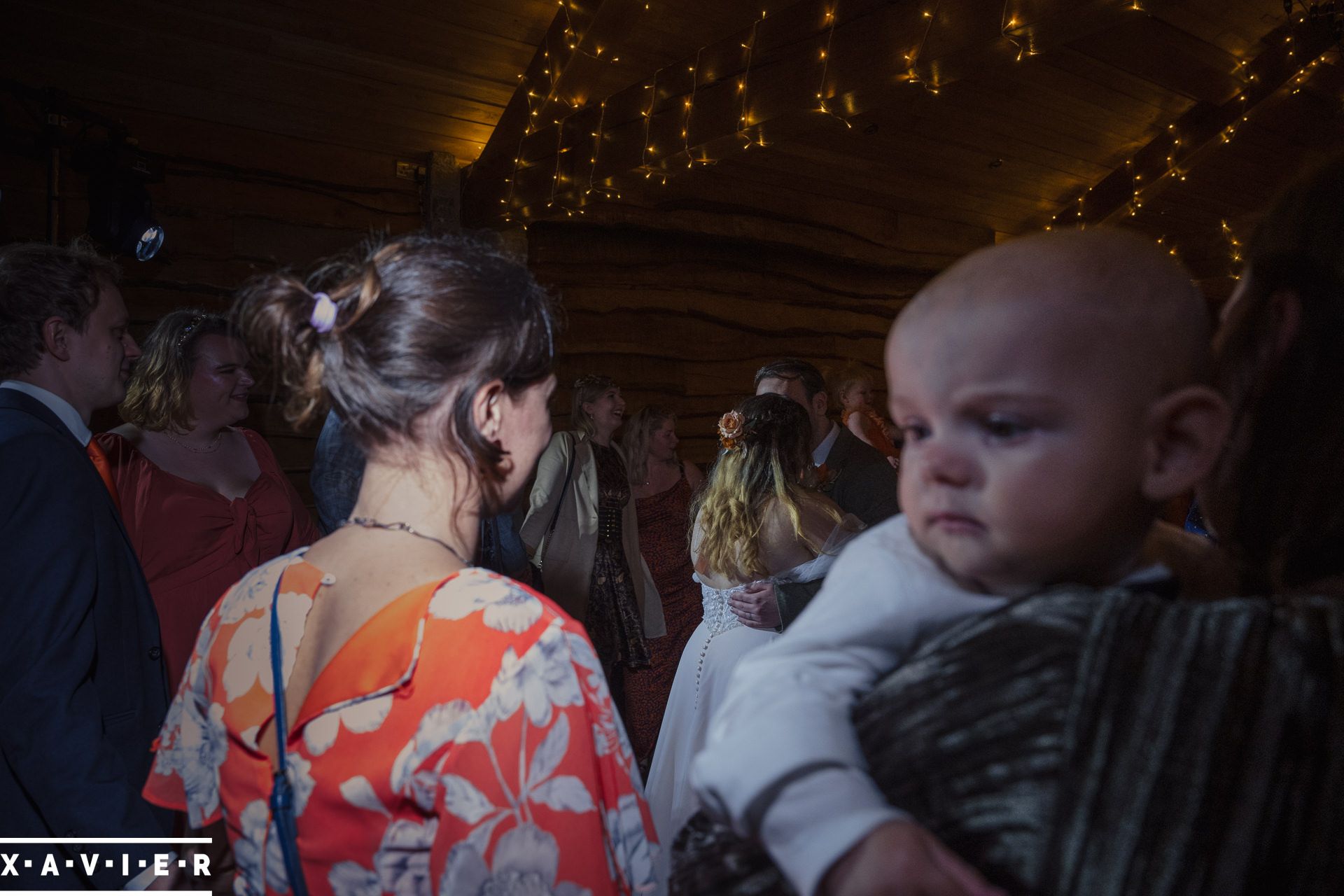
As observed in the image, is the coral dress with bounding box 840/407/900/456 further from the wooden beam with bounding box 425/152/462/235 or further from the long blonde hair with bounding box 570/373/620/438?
the wooden beam with bounding box 425/152/462/235

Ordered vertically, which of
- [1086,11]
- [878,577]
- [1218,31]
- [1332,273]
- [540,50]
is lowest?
[878,577]

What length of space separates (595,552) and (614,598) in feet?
0.86

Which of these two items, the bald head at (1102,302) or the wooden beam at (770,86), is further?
the wooden beam at (770,86)

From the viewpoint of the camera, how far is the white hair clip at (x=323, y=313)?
1.14m

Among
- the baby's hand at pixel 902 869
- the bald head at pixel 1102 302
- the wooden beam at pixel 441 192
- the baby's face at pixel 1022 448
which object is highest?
the wooden beam at pixel 441 192

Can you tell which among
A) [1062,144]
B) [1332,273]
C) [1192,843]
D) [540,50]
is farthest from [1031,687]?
[1062,144]

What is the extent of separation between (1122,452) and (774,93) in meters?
3.76

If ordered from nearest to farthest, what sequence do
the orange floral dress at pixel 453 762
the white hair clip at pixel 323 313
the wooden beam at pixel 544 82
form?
the orange floral dress at pixel 453 762, the white hair clip at pixel 323 313, the wooden beam at pixel 544 82

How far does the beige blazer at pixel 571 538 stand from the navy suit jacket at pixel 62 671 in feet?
8.02

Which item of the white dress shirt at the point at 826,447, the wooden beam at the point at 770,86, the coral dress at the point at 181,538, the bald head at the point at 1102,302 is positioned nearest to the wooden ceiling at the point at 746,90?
the wooden beam at the point at 770,86

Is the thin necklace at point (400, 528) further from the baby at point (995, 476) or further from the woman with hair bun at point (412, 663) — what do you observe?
the baby at point (995, 476)

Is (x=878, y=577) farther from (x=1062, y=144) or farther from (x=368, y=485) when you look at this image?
(x=1062, y=144)

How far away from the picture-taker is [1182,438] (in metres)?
0.60

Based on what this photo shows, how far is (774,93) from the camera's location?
156 inches
